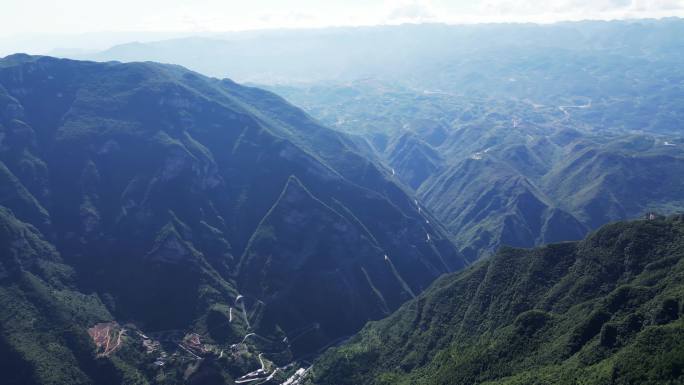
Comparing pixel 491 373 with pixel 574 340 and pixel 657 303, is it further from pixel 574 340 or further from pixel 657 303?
pixel 657 303

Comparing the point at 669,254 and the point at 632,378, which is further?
the point at 669,254

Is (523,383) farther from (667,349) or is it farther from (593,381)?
(667,349)

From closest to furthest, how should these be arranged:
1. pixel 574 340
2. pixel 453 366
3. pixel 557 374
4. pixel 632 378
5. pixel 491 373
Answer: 1. pixel 632 378
2. pixel 557 374
3. pixel 574 340
4. pixel 491 373
5. pixel 453 366

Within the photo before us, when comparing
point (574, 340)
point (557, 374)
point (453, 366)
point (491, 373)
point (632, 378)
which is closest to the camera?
point (632, 378)

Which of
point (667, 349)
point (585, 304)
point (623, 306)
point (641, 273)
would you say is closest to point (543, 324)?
point (585, 304)

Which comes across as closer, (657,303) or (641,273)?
(657,303)

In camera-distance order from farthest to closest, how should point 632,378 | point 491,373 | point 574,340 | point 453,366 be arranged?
point 453,366 < point 491,373 < point 574,340 < point 632,378

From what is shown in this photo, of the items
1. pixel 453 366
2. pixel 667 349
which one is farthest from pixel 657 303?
pixel 453 366

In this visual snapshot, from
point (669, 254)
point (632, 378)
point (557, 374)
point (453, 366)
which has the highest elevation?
point (669, 254)

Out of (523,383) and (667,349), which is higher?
(667,349)
